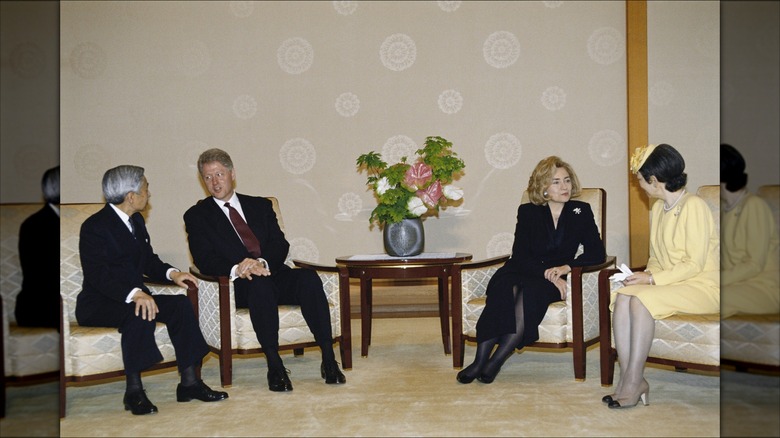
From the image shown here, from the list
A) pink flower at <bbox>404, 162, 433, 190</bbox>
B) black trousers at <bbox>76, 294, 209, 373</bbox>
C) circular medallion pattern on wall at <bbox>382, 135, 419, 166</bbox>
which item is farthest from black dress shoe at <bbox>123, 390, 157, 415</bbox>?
circular medallion pattern on wall at <bbox>382, 135, 419, 166</bbox>

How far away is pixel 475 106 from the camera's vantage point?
5.92 meters

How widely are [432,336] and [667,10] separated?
3.24 metres

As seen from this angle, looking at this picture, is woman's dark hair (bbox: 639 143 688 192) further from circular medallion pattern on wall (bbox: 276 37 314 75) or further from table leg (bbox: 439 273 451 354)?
circular medallion pattern on wall (bbox: 276 37 314 75)

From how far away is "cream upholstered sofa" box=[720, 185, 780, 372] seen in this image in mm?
1622

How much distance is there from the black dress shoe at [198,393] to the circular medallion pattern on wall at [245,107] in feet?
9.30

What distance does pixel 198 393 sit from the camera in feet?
11.8

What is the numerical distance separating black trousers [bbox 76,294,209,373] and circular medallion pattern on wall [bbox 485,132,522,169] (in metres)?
3.05

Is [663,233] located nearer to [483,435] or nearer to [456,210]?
[483,435]

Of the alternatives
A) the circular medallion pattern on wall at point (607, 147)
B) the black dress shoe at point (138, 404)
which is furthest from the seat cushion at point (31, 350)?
the circular medallion pattern on wall at point (607, 147)

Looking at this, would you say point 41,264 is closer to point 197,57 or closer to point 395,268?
point 395,268

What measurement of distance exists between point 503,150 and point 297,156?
169 cm

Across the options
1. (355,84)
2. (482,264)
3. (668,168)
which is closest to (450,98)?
(355,84)

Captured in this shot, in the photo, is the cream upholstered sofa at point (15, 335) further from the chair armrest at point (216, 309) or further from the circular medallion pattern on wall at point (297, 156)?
the circular medallion pattern on wall at point (297, 156)

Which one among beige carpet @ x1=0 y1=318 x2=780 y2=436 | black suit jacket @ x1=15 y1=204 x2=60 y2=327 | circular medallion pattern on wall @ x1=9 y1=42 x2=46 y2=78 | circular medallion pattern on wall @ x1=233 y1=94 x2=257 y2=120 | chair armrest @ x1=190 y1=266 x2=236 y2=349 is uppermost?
A: circular medallion pattern on wall @ x1=233 y1=94 x2=257 y2=120
